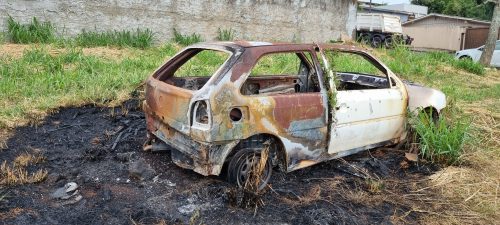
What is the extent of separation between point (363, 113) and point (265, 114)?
134 cm

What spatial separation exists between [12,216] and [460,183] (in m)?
4.22

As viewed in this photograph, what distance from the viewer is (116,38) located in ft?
35.9

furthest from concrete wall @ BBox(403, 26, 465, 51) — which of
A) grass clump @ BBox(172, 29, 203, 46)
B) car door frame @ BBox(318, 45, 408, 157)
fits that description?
car door frame @ BBox(318, 45, 408, 157)

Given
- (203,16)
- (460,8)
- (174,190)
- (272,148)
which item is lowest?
(174,190)

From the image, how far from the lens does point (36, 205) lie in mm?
3664

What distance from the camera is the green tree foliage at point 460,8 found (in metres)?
41.2

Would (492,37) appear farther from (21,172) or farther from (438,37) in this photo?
(438,37)

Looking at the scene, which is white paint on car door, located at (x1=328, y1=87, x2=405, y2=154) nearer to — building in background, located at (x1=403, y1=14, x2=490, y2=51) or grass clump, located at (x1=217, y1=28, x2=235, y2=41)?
grass clump, located at (x1=217, y1=28, x2=235, y2=41)

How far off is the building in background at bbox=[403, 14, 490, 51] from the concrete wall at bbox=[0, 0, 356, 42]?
1347cm

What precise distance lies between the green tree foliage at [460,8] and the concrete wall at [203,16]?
2887 centimetres

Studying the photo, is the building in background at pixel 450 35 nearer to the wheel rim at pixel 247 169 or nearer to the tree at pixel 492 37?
the tree at pixel 492 37

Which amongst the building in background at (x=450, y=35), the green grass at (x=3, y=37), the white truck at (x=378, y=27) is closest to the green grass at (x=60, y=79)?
the green grass at (x=3, y=37)

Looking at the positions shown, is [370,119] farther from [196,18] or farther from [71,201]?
[196,18]

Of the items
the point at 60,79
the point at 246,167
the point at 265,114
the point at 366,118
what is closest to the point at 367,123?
the point at 366,118
